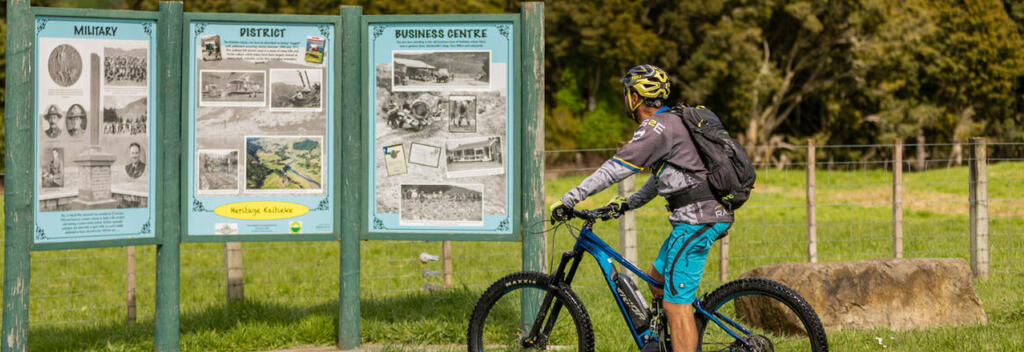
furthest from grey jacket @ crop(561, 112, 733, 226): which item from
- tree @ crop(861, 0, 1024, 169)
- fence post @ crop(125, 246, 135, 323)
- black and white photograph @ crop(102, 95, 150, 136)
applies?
tree @ crop(861, 0, 1024, 169)

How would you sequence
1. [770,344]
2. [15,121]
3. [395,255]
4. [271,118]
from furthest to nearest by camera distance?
[395,255]
[271,118]
[15,121]
[770,344]

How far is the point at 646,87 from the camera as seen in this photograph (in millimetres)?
5559

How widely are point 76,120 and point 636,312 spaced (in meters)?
3.96

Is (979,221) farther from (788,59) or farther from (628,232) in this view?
(788,59)

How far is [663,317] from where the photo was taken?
18.8 feet

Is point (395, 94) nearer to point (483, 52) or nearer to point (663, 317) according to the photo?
point (483, 52)

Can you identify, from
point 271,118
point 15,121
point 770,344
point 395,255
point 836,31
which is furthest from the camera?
point 836,31

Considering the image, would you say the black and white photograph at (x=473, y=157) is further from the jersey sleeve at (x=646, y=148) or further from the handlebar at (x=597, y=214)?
the jersey sleeve at (x=646, y=148)

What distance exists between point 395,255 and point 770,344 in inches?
426

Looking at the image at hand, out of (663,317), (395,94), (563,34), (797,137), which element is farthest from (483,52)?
(797,137)

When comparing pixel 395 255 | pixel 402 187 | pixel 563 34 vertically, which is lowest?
pixel 395 255

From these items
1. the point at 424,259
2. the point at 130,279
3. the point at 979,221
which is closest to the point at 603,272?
the point at 424,259

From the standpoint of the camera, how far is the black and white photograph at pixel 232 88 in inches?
284

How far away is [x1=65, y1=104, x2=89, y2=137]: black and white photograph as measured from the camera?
273 inches
